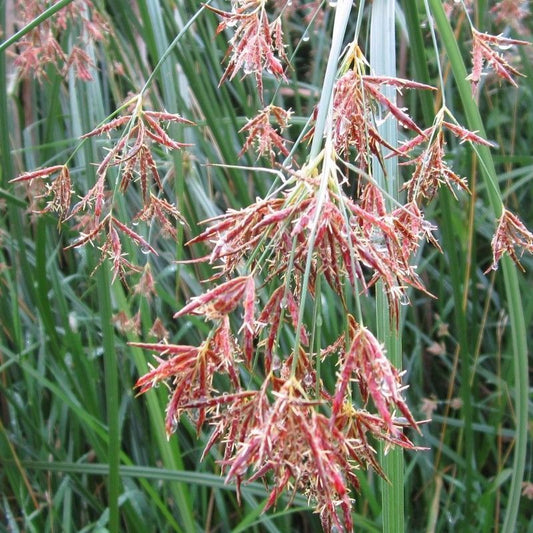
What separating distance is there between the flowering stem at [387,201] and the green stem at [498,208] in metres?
0.05

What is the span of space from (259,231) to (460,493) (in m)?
1.20

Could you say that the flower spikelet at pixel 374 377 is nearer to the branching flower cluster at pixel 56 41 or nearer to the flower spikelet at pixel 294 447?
the flower spikelet at pixel 294 447

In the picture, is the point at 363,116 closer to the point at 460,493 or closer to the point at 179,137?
the point at 179,137

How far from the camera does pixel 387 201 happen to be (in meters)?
0.73

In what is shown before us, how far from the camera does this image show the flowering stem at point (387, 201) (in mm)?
652

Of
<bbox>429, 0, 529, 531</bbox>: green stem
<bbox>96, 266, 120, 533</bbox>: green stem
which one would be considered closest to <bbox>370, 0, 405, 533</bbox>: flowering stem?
<bbox>429, 0, 529, 531</bbox>: green stem

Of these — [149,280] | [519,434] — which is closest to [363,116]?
[519,434]

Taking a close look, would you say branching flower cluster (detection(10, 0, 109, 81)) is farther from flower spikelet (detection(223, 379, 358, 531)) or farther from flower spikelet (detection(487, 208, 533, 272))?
flower spikelet (detection(223, 379, 358, 531))

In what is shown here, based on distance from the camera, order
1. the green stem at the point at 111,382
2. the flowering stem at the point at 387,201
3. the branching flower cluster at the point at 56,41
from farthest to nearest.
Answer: the branching flower cluster at the point at 56,41 < the green stem at the point at 111,382 < the flowering stem at the point at 387,201

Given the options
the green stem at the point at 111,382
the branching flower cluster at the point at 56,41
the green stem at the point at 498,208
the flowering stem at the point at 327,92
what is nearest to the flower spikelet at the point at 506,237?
the green stem at the point at 498,208

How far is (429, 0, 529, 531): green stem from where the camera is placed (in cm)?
72

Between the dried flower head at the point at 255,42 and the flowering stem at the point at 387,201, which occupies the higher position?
the dried flower head at the point at 255,42

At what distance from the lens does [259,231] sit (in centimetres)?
50

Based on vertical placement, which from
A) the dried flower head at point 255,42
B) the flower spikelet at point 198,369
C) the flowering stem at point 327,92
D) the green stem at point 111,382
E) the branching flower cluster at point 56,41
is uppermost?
the branching flower cluster at point 56,41
